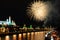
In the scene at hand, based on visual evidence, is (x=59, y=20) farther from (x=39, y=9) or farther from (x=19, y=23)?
(x=19, y=23)

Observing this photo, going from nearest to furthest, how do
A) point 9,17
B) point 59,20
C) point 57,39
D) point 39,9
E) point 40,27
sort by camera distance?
point 57,39
point 39,9
point 59,20
point 40,27
point 9,17

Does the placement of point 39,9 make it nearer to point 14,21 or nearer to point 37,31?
point 37,31

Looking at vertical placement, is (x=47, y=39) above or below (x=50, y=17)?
below

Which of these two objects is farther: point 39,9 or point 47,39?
point 39,9

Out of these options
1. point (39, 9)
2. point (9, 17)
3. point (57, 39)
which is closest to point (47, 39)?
point (57, 39)

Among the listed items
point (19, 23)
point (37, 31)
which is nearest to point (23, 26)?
point (19, 23)

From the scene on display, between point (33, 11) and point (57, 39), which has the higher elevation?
point (33, 11)

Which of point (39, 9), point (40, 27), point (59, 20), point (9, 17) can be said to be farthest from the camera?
point (9, 17)

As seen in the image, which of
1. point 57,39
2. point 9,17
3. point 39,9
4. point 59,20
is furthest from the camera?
point 9,17

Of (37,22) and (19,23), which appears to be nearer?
(37,22)
